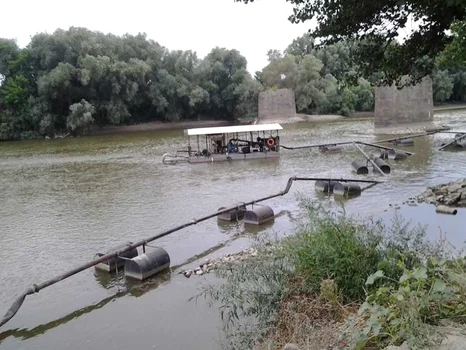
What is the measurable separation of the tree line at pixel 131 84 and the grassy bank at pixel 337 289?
41263 mm

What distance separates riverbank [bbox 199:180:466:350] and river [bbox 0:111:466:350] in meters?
1.13

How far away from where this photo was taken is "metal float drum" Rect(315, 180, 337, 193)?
16359 mm

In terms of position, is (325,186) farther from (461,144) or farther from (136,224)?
(461,144)

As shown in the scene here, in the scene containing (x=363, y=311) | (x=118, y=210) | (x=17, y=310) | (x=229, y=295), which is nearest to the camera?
(x=363, y=311)

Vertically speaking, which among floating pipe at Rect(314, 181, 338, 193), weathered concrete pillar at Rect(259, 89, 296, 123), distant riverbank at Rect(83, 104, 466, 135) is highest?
weathered concrete pillar at Rect(259, 89, 296, 123)

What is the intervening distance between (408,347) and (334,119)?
58096 mm

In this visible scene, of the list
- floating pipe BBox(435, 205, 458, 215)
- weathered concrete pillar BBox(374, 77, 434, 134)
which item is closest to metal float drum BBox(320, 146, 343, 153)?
→ weathered concrete pillar BBox(374, 77, 434, 134)

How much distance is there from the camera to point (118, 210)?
50.7 feet

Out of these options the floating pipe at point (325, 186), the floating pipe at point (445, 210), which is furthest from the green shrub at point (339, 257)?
the floating pipe at point (325, 186)

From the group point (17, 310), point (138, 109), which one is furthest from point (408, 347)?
point (138, 109)

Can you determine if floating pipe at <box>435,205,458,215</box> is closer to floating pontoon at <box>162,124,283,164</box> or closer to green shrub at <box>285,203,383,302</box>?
green shrub at <box>285,203,383,302</box>

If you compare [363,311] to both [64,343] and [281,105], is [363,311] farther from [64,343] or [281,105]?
[281,105]

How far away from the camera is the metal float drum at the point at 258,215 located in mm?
Result: 12648

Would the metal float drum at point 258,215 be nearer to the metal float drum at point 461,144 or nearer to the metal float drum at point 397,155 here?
the metal float drum at point 397,155
